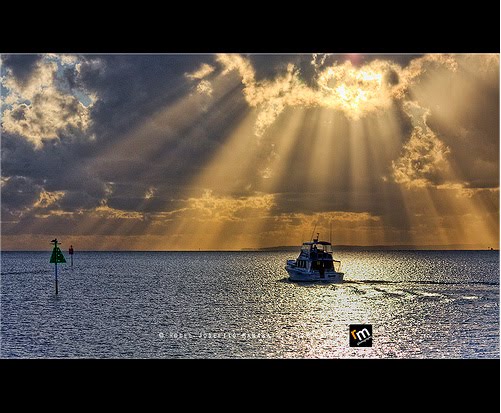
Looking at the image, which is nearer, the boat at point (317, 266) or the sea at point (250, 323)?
the sea at point (250, 323)

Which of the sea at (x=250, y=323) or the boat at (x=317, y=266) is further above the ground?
the boat at (x=317, y=266)

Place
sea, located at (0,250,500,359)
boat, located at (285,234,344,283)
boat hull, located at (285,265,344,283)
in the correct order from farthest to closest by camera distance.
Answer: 1. boat hull, located at (285,265,344,283)
2. boat, located at (285,234,344,283)
3. sea, located at (0,250,500,359)

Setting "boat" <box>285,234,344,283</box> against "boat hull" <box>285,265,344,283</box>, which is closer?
"boat" <box>285,234,344,283</box>

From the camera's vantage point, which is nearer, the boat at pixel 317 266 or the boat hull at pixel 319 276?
the boat at pixel 317 266

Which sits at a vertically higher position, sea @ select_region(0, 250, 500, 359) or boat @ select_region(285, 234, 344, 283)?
boat @ select_region(285, 234, 344, 283)

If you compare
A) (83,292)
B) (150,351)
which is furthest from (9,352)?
(83,292)

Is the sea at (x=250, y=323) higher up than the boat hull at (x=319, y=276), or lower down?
lower down

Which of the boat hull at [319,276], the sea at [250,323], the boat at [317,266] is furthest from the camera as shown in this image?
the boat hull at [319,276]

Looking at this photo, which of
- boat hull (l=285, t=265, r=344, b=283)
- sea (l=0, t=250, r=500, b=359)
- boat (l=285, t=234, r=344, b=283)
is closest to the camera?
sea (l=0, t=250, r=500, b=359)

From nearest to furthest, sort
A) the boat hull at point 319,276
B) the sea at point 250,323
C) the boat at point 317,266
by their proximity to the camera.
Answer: the sea at point 250,323, the boat at point 317,266, the boat hull at point 319,276

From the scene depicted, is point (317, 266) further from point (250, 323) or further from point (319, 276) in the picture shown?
point (250, 323)

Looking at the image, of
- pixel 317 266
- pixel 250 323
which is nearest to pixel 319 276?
pixel 317 266
